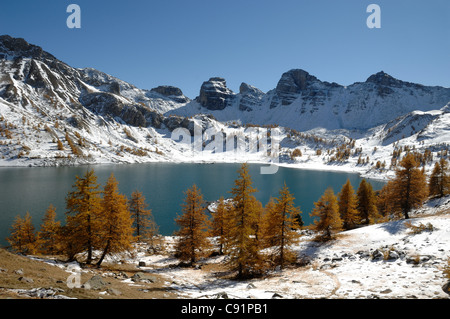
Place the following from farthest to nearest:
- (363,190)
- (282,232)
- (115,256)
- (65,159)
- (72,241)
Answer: (65,159) → (363,190) → (115,256) → (282,232) → (72,241)

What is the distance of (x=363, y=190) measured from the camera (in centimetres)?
4788

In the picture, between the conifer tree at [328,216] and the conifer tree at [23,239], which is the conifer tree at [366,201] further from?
the conifer tree at [23,239]

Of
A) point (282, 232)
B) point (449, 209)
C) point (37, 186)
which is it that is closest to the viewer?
point (282, 232)

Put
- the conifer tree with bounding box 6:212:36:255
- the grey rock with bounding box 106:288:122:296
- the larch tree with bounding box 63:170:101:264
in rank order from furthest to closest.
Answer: the conifer tree with bounding box 6:212:36:255 → the larch tree with bounding box 63:170:101:264 → the grey rock with bounding box 106:288:122:296

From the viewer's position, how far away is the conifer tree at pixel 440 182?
146 feet

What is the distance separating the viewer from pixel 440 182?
45.8 m

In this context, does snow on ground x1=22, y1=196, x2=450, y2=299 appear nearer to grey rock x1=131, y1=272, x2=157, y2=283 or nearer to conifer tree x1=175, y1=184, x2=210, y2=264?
grey rock x1=131, y1=272, x2=157, y2=283

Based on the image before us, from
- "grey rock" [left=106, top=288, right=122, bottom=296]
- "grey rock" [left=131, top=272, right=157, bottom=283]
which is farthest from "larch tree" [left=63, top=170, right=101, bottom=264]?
"grey rock" [left=106, top=288, right=122, bottom=296]

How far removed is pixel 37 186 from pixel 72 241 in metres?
85.4

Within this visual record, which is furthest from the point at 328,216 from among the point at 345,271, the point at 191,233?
the point at 191,233

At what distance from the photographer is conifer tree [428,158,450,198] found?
44.5 m

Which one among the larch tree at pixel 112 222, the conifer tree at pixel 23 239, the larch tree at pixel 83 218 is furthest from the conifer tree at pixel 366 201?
the conifer tree at pixel 23 239
